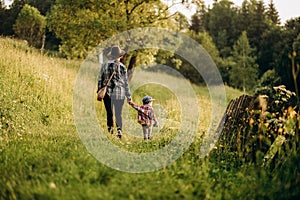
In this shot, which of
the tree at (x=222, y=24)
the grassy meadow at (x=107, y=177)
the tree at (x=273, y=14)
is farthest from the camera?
the tree at (x=273, y=14)

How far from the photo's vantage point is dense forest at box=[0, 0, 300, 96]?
56.4ft

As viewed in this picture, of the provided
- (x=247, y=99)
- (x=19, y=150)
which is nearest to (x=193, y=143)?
(x=247, y=99)

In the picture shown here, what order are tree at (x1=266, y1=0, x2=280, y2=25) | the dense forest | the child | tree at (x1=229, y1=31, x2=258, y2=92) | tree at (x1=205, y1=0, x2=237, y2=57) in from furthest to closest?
tree at (x1=266, y1=0, x2=280, y2=25), tree at (x1=205, y1=0, x2=237, y2=57), tree at (x1=229, y1=31, x2=258, y2=92), the dense forest, the child

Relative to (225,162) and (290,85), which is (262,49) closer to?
(290,85)

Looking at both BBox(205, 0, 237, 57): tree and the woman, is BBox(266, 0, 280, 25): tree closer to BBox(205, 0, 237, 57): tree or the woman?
BBox(205, 0, 237, 57): tree

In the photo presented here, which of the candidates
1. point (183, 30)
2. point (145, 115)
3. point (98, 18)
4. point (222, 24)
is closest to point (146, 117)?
point (145, 115)

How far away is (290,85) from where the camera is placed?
456 inches

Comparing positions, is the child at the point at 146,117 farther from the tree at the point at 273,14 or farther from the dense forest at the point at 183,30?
the tree at the point at 273,14

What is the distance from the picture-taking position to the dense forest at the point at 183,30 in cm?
1719

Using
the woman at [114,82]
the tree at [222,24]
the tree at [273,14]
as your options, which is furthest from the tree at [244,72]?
the woman at [114,82]

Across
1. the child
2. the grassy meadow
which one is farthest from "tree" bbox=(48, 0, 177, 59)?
the grassy meadow

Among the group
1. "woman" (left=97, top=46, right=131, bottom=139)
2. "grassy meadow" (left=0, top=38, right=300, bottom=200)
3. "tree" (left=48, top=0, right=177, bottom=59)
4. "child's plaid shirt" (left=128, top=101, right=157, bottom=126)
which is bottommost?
"grassy meadow" (left=0, top=38, right=300, bottom=200)

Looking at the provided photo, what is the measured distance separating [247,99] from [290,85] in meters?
5.39

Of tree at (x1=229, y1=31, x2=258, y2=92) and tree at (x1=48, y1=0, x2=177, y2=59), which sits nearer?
tree at (x1=48, y1=0, x2=177, y2=59)
